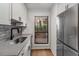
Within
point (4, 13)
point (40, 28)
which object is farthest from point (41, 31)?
point (4, 13)

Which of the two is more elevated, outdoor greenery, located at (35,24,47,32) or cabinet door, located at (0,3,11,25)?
cabinet door, located at (0,3,11,25)

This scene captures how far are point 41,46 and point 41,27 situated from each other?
86 cm

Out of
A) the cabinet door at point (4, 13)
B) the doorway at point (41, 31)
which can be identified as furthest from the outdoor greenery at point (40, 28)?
the cabinet door at point (4, 13)

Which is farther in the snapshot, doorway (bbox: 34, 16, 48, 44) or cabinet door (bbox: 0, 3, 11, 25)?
doorway (bbox: 34, 16, 48, 44)

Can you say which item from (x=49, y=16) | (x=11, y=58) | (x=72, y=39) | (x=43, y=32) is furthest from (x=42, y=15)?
(x=11, y=58)

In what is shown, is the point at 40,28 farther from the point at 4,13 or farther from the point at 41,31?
the point at 4,13

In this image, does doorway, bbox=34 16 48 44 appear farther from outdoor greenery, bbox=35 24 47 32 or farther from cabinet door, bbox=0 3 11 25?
cabinet door, bbox=0 3 11 25

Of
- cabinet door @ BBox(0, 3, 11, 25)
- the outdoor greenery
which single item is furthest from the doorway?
cabinet door @ BBox(0, 3, 11, 25)

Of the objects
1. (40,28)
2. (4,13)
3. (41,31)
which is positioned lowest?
(41,31)

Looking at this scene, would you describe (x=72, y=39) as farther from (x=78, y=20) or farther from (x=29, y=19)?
(x=29, y=19)

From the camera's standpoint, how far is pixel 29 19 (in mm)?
5012

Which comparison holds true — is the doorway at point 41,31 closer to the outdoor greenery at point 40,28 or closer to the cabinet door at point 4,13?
the outdoor greenery at point 40,28

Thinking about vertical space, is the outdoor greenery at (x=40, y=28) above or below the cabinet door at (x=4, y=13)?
below

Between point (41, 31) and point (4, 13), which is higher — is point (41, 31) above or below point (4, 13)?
below
